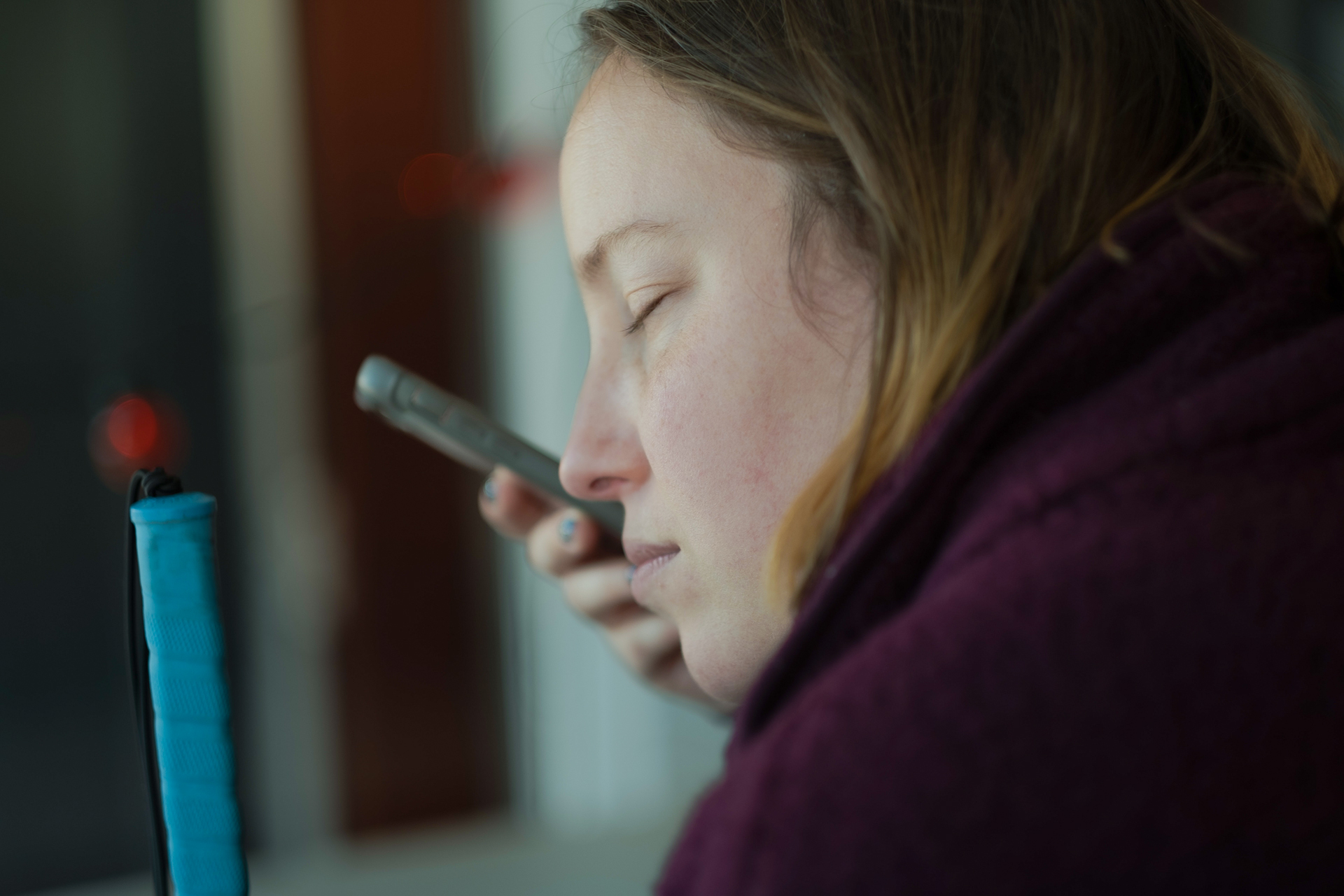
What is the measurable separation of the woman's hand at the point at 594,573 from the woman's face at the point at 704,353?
0.77 feet

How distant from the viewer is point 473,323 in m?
1.31

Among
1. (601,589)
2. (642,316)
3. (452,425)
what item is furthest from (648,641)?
(642,316)

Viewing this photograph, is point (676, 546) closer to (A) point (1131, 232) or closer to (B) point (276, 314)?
(A) point (1131, 232)

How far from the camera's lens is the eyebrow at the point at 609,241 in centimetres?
46

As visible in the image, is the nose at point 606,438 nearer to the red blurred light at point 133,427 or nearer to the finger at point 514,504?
the finger at point 514,504

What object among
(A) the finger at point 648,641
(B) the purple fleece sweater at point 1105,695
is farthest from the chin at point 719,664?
(A) the finger at point 648,641

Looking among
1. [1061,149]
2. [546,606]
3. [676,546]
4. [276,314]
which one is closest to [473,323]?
[276,314]

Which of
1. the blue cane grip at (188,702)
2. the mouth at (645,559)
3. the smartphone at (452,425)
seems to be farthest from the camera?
the smartphone at (452,425)

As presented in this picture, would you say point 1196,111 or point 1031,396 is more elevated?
point 1196,111

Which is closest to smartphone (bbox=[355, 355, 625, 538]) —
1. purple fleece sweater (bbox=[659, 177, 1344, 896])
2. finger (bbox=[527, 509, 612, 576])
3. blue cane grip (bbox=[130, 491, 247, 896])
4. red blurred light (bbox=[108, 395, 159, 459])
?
finger (bbox=[527, 509, 612, 576])

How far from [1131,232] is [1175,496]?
107 millimetres

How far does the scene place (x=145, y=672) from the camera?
433mm

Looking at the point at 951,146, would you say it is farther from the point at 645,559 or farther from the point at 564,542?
the point at 564,542

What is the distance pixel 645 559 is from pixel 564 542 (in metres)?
0.23
